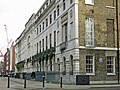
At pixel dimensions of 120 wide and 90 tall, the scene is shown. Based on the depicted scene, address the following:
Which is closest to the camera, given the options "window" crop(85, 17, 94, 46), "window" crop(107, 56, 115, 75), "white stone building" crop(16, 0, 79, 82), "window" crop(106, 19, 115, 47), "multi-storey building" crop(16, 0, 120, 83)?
"multi-storey building" crop(16, 0, 120, 83)

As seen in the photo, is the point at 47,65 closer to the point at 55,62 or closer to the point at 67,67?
the point at 55,62

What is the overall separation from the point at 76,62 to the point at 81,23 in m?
4.91

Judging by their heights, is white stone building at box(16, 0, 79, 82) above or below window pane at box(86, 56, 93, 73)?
above

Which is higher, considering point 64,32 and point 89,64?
point 64,32

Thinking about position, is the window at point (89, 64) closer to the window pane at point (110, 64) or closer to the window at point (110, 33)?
the window pane at point (110, 64)

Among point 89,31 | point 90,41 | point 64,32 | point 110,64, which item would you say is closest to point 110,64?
point 110,64

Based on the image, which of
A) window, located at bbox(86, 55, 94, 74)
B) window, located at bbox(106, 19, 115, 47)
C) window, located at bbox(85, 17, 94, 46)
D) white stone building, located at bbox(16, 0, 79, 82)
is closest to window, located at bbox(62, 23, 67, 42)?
white stone building, located at bbox(16, 0, 79, 82)

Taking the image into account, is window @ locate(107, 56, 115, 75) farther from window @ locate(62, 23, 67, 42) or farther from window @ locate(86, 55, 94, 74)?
window @ locate(62, 23, 67, 42)

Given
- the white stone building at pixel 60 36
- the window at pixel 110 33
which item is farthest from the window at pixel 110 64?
the white stone building at pixel 60 36

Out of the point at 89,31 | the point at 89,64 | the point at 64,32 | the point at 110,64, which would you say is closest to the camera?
the point at 89,64

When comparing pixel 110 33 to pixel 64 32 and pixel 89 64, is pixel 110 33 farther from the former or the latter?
pixel 64 32

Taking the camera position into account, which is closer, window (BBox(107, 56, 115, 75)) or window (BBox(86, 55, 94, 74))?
window (BBox(86, 55, 94, 74))

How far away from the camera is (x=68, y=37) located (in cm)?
4141

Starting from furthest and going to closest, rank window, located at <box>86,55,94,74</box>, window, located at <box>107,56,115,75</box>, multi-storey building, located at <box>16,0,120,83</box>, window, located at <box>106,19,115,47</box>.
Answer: window, located at <box>106,19,115,47</box>
window, located at <box>107,56,115,75</box>
window, located at <box>86,55,94,74</box>
multi-storey building, located at <box>16,0,120,83</box>
